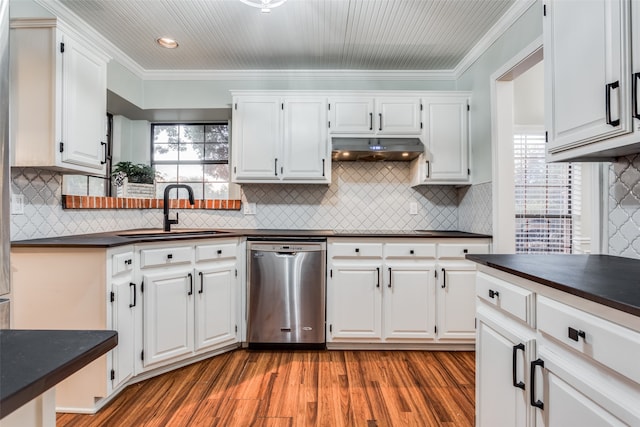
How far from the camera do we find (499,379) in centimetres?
129

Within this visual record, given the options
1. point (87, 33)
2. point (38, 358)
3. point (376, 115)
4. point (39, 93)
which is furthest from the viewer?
point (376, 115)

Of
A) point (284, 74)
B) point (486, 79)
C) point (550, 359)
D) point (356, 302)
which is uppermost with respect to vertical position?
point (284, 74)

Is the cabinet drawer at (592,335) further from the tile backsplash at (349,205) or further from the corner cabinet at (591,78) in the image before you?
the tile backsplash at (349,205)

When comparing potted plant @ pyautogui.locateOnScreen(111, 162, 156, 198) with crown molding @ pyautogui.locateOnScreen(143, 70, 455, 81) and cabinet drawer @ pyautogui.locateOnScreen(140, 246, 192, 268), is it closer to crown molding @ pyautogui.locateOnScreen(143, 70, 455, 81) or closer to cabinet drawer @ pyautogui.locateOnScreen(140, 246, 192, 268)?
crown molding @ pyautogui.locateOnScreen(143, 70, 455, 81)

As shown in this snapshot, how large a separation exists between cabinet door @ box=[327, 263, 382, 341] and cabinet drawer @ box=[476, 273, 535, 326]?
1185mm

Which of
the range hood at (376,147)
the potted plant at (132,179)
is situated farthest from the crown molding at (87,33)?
the range hood at (376,147)

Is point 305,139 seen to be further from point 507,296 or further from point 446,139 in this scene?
point 507,296

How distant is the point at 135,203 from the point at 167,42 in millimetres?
1483

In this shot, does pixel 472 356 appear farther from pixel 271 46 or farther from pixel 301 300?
pixel 271 46

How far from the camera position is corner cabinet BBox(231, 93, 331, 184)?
2934 mm

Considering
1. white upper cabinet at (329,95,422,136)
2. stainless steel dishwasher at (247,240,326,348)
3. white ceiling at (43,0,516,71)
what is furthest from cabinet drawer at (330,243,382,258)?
white ceiling at (43,0,516,71)

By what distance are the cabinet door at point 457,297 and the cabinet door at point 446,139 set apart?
0.85m

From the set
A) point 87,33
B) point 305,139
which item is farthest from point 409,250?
point 87,33

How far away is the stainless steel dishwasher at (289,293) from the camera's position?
262 centimetres
